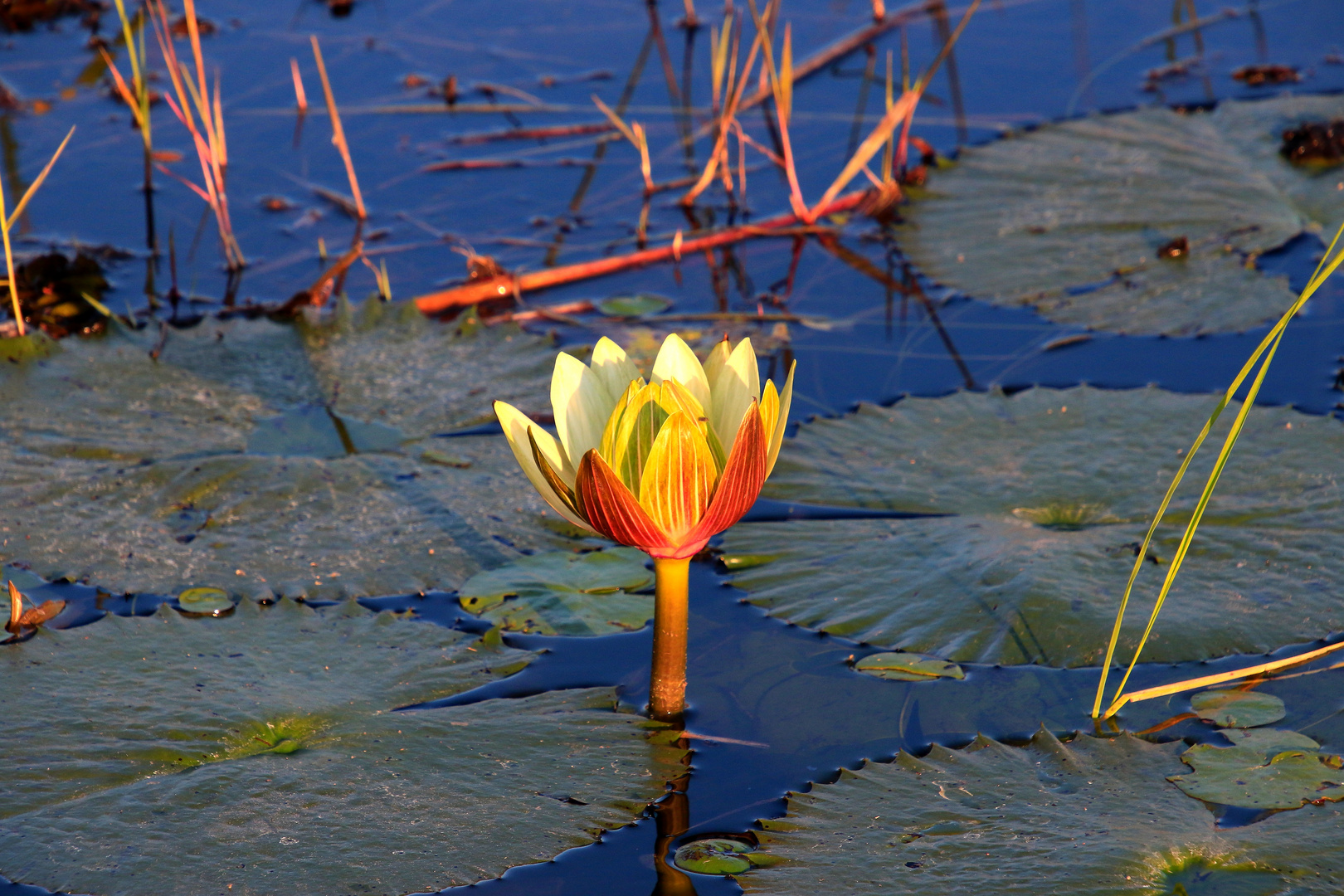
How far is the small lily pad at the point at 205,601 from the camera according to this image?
2.33 meters

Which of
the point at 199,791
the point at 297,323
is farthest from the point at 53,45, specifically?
the point at 199,791

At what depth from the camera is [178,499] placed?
2.65 m

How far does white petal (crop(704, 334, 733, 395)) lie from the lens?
1773mm

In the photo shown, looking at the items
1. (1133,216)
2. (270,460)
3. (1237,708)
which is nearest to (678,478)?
(1237,708)

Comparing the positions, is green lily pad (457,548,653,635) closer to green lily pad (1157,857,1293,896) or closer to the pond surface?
the pond surface

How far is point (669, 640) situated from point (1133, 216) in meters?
2.61

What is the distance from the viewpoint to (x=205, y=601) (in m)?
Answer: 2.34

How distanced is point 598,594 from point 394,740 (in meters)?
0.61

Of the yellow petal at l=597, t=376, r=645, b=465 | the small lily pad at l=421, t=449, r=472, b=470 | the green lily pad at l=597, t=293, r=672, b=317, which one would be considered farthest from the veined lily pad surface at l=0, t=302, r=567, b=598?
the yellow petal at l=597, t=376, r=645, b=465

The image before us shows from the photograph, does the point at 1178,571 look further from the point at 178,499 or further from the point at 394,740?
the point at 178,499

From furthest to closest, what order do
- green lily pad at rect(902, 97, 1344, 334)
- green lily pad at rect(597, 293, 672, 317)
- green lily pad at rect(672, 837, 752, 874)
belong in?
green lily pad at rect(597, 293, 672, 317), green lily pad at rect(902, 97, 1344, 334), green lily pad at rect(672, 837, 752, 874)

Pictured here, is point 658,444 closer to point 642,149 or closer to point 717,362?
point 717,362

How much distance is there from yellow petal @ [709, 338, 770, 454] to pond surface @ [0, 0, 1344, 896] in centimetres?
60

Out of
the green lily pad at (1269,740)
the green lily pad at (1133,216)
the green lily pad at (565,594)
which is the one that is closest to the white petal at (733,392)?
the green lily pad at (565,594)
